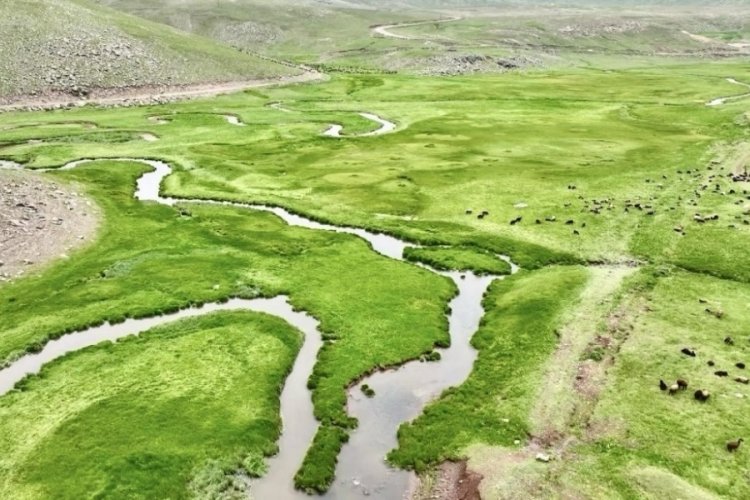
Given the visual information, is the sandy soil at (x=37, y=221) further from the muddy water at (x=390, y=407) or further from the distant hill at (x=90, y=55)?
the distant hill at (x=90, y=55)

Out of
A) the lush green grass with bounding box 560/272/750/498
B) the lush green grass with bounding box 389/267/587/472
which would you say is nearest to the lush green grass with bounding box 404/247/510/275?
the lush green grass with bounding box 389/267/587/472

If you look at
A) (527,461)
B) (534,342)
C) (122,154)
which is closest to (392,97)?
(122,154)

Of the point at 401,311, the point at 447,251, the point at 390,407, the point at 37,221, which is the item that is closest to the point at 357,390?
the point at 390,407

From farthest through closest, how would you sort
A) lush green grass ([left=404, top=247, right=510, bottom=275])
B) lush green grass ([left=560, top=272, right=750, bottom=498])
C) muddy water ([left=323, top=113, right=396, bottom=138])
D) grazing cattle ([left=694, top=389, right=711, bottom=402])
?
muddy water ([left=323, top=113, right=396, bottom=138]) < lush green grass ([left=404, top=247, right=510, bottom=275]) < grazing cattle ([left=694, top=389, right=711, bottom=402]) < lush green grass ([left=560, top=272, right=750, bottom=498])

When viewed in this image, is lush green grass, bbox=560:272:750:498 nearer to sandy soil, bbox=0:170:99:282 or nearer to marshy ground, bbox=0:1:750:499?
marshy ground, bbox=0:1:750:499

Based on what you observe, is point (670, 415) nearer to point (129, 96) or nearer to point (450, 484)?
point (450, 484)

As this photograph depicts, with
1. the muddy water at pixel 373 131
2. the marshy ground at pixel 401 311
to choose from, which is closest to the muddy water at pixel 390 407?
the marshy ground at pixel 401 311
